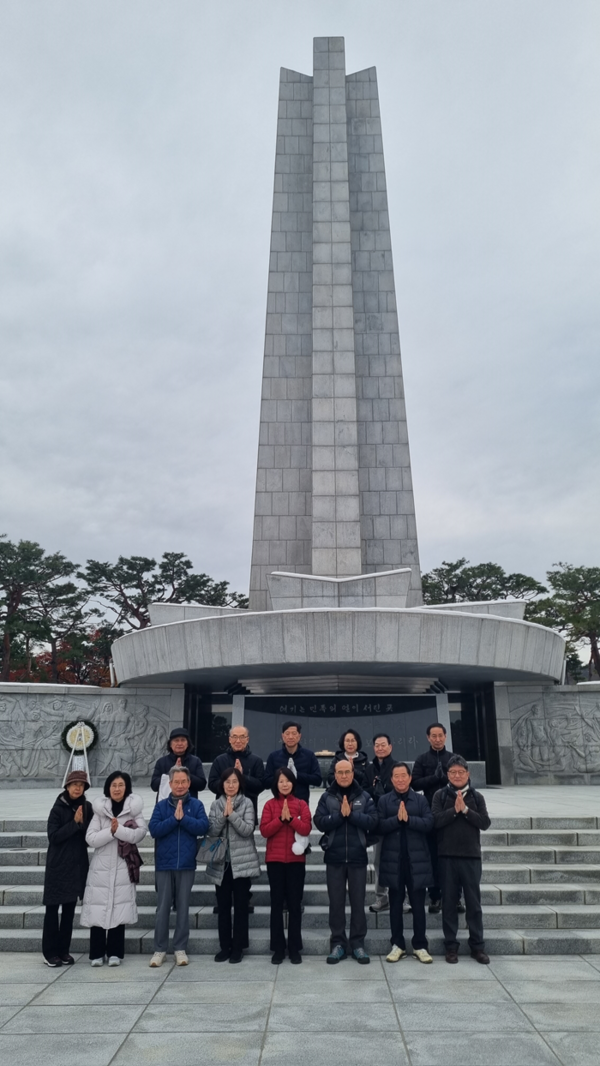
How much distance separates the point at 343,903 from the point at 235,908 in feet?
2.68

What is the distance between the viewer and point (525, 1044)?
3928 mm

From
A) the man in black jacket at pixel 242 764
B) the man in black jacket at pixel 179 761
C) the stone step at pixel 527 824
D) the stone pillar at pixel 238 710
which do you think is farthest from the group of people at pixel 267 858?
the stone pillar at pixel 238 710

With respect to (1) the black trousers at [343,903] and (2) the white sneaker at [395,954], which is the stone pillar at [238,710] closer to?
(1) the black trousers at [343,903]

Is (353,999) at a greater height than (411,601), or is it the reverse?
(411,601)

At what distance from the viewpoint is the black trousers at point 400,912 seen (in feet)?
18.0

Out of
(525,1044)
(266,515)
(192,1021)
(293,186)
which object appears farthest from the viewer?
(293,186)

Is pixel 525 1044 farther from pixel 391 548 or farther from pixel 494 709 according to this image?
pixel 391 548

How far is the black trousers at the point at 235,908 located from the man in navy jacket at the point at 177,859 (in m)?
0.26

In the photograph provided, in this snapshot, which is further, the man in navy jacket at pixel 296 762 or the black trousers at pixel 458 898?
the man in navy jacket at pixel 296 762

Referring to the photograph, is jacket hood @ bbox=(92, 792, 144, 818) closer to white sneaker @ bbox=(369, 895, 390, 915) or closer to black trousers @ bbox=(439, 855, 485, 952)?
white sneaker @ bbox=(369, 895, 390, 915)

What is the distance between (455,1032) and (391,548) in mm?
15771

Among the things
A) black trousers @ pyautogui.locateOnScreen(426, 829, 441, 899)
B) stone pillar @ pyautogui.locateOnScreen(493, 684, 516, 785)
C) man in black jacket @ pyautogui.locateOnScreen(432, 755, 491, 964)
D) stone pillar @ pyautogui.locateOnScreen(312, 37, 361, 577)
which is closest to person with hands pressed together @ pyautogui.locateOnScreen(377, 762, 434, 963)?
man in black jacket @ pyautogui.locateOnScreen(432, 755, 491, 964)

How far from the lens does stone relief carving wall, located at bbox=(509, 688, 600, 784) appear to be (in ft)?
52.8

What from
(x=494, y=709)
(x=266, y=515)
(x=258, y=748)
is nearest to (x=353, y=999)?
(x=258, y=748)
